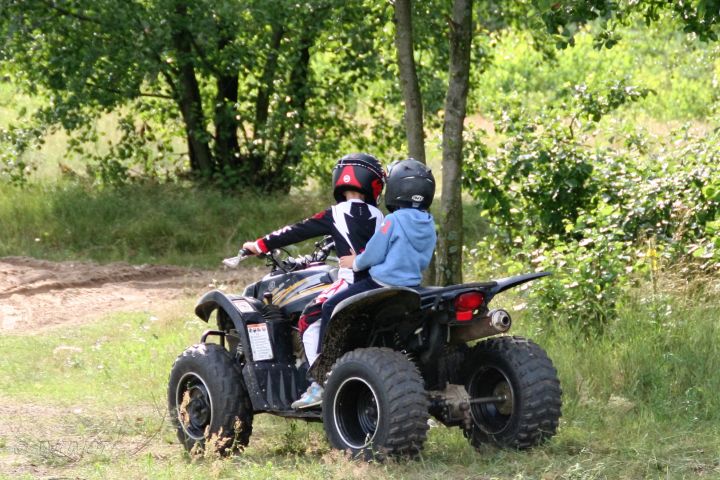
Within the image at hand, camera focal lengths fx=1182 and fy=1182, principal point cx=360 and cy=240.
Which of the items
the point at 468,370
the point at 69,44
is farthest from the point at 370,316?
the point at 69,44

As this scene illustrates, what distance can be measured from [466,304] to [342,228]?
92cm

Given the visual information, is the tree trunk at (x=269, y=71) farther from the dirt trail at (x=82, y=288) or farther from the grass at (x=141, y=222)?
the dirt trail at (x=82, y=288)

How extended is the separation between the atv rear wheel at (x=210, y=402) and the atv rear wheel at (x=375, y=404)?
2.25 ft

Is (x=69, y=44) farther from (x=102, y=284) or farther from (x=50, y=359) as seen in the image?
(x=50, y=359)

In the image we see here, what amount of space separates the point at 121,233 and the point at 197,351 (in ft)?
28.6

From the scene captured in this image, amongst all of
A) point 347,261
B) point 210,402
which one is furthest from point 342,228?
point 210,402

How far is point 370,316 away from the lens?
6488 millimetres

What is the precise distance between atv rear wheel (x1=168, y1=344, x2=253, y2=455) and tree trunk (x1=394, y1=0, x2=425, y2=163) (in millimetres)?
3699

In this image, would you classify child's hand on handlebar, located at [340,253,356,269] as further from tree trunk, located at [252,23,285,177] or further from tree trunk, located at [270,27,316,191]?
tree trunk, located at [252,23,285,177]

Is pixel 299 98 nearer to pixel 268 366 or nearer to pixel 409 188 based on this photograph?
pixel 268 366

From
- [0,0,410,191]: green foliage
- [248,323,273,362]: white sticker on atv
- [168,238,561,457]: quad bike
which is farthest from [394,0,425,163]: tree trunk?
[0,0,410,191]: green foliage

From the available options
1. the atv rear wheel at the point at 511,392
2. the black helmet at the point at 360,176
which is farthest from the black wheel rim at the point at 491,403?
the black helmet at the point at 360,176

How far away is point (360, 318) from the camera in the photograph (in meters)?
6.50

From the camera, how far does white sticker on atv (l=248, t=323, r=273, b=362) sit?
268 inches
